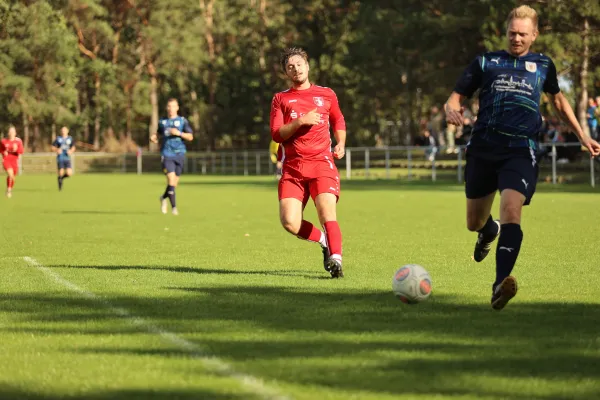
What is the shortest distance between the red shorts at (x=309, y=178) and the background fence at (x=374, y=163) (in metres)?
23.2

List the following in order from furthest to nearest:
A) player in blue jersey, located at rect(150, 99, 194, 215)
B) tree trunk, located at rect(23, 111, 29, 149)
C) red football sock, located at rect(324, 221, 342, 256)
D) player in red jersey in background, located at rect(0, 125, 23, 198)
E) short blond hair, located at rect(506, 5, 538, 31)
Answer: tree trunk, located at rect(23, 111, 29, 149) < player in red jersey in background, located at rect(0, 125, 23, 198) < player in blue jersey, located at rect(150, 99, 194, 215) < red football sock, located at rect(324, 221, 342, 256) < short blond hair, located at rect(506, 5, 538, 31)

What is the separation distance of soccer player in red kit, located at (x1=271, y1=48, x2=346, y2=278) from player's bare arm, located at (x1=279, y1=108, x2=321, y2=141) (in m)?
0.12

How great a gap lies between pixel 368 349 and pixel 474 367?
800 millimetres

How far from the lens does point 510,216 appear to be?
8.56 meters

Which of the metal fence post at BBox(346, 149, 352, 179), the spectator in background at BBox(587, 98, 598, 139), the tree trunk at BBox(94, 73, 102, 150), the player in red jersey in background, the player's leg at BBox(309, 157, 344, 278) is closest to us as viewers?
the player's leg at BBox(309, 157, 344, 278)

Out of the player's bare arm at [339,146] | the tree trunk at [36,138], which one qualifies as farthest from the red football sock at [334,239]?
the tree trunk at [36,138]

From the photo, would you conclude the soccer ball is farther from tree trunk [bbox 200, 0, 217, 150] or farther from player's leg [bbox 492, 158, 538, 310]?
tree trunk [bbox 200, 0, 217, 150]

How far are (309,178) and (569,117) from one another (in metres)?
2.68

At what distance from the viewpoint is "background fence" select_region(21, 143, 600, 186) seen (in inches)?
1487

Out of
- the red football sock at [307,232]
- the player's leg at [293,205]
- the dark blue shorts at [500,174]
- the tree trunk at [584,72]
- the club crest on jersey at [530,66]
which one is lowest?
the red football sock at [307,232]

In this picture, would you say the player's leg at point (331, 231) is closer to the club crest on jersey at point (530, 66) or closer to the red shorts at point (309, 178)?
the red shorts at point (309, 178)

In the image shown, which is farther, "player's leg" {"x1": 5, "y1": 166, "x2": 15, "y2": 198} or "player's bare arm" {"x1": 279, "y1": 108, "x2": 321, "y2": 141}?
"player's leg" {"x1": 5, "y1": 166, "x2": 15, "y2": 198}

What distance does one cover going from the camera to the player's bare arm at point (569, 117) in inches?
356

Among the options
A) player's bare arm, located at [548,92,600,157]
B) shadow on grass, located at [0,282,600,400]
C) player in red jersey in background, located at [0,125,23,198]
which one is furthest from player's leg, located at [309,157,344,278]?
player in red jersey in background, located at [0,125,23,198]
